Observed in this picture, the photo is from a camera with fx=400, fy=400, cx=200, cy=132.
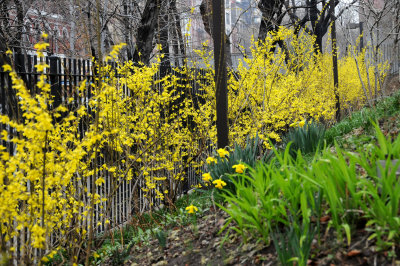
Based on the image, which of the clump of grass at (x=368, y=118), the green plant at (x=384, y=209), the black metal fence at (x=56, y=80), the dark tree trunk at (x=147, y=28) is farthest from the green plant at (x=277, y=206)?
the dark tree trunk at (x=147, y=28)

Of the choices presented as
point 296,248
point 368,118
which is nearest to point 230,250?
point 296,248

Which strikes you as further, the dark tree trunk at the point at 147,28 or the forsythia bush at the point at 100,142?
the dark tree trunk at the point at 147,28

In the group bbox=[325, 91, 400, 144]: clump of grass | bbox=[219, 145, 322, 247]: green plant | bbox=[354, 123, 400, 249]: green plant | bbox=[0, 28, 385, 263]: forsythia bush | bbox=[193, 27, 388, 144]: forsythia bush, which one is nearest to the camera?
bbox=[354, 123, 400, 249]: green plant

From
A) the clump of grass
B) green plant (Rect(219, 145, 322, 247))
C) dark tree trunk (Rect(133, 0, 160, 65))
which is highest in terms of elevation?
dark tree trunk (Rect(133, 0, 160, 65))

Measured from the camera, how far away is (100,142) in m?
4.18

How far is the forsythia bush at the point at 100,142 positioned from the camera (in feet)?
9.39

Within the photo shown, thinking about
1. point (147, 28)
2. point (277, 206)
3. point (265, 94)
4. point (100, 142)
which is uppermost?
point (147, 28)

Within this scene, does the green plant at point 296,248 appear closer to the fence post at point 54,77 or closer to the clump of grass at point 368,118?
the clump of grass at point 368,118

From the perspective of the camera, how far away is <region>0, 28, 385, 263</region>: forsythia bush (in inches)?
113

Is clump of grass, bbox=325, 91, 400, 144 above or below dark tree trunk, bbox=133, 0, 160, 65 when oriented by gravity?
below

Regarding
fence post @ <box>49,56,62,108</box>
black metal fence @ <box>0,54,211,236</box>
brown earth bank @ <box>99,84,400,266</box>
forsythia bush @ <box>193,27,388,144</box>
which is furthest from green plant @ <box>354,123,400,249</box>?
fence post @ <box>49,56,62,108</box>

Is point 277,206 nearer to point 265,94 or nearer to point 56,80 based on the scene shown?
point 56,80

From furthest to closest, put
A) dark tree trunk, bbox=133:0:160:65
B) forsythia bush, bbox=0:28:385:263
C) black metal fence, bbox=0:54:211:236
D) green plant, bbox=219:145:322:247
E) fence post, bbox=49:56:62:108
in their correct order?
dark tree trunk, bbox=133:0:160:65 → fence post, bbox=49:56:62:108 → black metal fence, bbox=0:54:211:236 → forsythia bush, bbox=0:28:385:263 → green plant, bbox=219:145:322:247

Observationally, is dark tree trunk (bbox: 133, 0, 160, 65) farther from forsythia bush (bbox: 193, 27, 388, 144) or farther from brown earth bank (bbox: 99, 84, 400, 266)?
brown earth bank (bbox: 99, 84, 400, 266)
